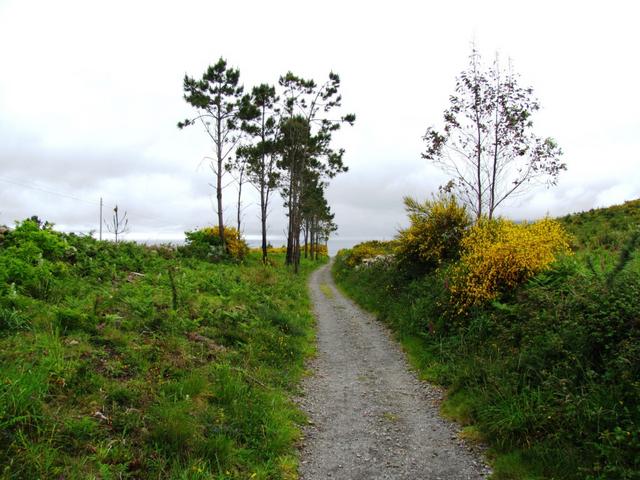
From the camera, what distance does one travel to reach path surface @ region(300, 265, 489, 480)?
14.8 feet

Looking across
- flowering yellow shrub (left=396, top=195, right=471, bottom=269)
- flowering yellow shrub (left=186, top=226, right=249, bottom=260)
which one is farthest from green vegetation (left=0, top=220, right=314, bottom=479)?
flowering yellow shrub (left=186, top=226, right=249, bottom=260)

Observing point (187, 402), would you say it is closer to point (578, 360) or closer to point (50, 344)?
point (50, 344)

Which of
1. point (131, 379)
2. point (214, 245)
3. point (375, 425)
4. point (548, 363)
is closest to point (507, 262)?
point (548, 363)

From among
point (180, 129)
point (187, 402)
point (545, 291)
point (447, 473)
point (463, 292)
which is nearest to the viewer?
point (447, 473)

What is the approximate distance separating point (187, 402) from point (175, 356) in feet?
4.64

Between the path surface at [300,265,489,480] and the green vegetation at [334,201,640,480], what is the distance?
379 millimetres

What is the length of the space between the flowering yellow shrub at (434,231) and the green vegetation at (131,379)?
632cm

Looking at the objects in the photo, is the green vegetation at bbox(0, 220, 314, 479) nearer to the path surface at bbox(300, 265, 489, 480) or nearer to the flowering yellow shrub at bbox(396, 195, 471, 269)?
the path surface at bbox(300, 265, 489, 480)

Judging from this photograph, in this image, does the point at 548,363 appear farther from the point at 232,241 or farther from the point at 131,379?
the point at 232,241

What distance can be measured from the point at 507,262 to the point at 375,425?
4821mm

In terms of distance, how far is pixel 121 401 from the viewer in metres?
4.60

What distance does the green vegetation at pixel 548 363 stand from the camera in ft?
13.5

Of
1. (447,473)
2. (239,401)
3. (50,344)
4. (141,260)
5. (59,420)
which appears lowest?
(447,473)

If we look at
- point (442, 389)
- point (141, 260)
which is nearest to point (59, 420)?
point (442, 389)
